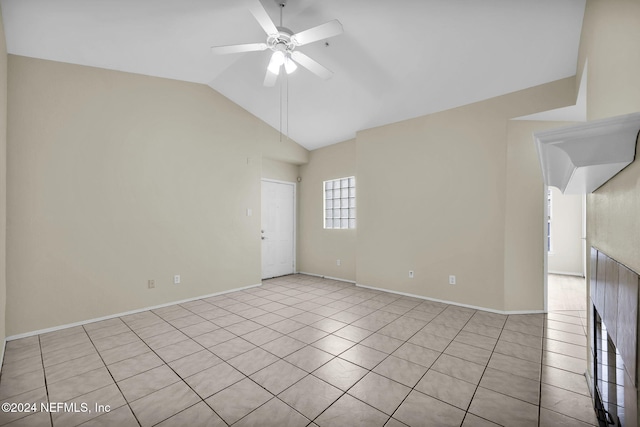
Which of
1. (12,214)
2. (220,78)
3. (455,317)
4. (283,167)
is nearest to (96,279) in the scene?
(12,214)

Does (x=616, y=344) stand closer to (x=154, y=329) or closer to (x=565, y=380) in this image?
(x=565, y=380)

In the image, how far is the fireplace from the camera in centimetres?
91

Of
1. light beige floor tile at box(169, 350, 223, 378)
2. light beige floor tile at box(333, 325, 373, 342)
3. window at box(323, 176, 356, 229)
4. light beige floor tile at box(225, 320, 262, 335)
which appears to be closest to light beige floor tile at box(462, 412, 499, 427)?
light beige floor tile at box(333, 325, 373, 342)

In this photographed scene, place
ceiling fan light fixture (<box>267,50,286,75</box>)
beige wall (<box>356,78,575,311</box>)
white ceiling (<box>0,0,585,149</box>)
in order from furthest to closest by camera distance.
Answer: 1. beige wall (<box>356,78,575,311</box>)
2. ceiling fan light fixture (<box>267,50,286,75</box>)
3. white ceiling (<box>0,0,585,149</box>)

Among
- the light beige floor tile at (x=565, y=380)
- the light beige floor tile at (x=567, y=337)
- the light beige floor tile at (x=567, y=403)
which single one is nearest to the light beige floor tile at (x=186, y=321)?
the light beige floor tile at (x=567, y=403)

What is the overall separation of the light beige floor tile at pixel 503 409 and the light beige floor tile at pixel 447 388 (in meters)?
0.05

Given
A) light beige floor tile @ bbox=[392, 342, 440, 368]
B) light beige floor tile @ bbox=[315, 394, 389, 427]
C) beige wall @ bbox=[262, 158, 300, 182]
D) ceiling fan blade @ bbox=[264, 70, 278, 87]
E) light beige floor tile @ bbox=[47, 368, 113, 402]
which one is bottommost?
light beige floor tile @ bbox=[47, 368, 113, 402]

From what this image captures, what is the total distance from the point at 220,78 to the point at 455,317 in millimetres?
4672

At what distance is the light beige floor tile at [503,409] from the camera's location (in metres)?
1.73

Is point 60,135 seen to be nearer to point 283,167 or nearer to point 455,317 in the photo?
point 283,167

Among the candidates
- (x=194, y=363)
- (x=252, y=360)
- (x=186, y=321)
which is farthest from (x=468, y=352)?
(x=186, y=321)

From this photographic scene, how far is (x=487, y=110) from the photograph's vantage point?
365 cm

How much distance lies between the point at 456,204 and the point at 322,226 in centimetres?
281

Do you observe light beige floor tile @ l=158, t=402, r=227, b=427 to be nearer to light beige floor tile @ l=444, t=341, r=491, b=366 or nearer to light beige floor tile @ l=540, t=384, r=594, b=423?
light beige floor tile @ l=444, t=341, r=491, b=366
